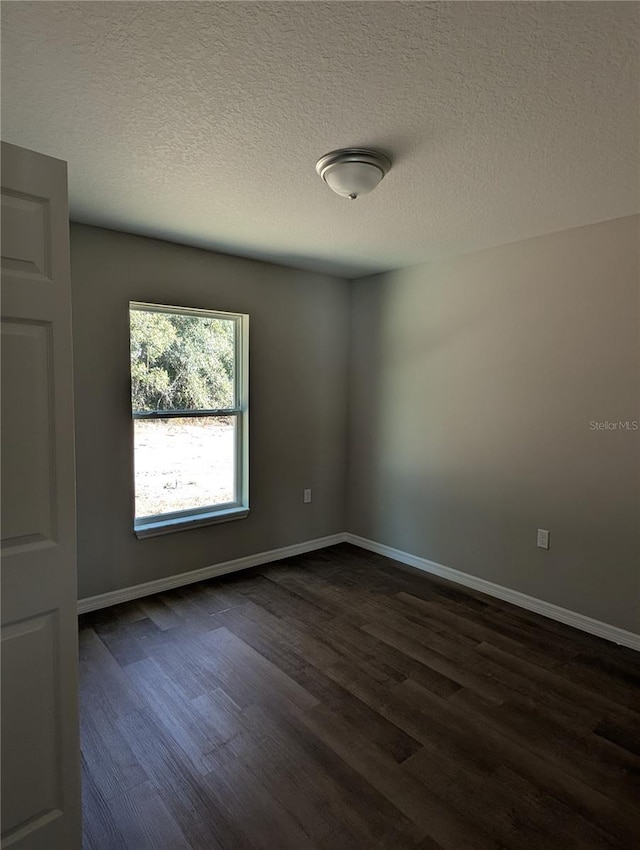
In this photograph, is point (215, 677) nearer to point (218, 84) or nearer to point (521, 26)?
point (218, 84)

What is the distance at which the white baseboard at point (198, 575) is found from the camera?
312cm

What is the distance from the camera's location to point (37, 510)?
4.38ft

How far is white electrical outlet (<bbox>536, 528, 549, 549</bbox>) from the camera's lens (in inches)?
121

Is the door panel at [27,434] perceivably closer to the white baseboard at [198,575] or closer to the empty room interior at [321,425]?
the empty room interior at [321,425]

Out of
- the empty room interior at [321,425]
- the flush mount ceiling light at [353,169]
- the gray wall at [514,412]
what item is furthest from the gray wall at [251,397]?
the flush mount ceiling light at [353,169]

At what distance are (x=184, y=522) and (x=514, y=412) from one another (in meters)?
2.45

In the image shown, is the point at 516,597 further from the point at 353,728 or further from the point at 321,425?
the point at 321,425

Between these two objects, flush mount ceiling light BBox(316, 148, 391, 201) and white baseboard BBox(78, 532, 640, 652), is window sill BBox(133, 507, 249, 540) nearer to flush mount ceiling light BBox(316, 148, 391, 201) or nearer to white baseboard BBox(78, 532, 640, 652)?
white baseboard BBox(78, 532, 640, 652)

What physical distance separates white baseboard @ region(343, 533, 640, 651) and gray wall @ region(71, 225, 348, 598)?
25.1 inches

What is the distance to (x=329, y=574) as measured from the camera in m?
3.73

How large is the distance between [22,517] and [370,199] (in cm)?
210

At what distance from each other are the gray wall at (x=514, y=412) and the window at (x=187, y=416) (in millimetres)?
1206

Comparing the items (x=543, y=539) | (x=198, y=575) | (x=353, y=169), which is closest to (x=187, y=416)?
(x=198, y=575)

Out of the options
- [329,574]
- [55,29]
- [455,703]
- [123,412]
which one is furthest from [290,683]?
[55,29]
